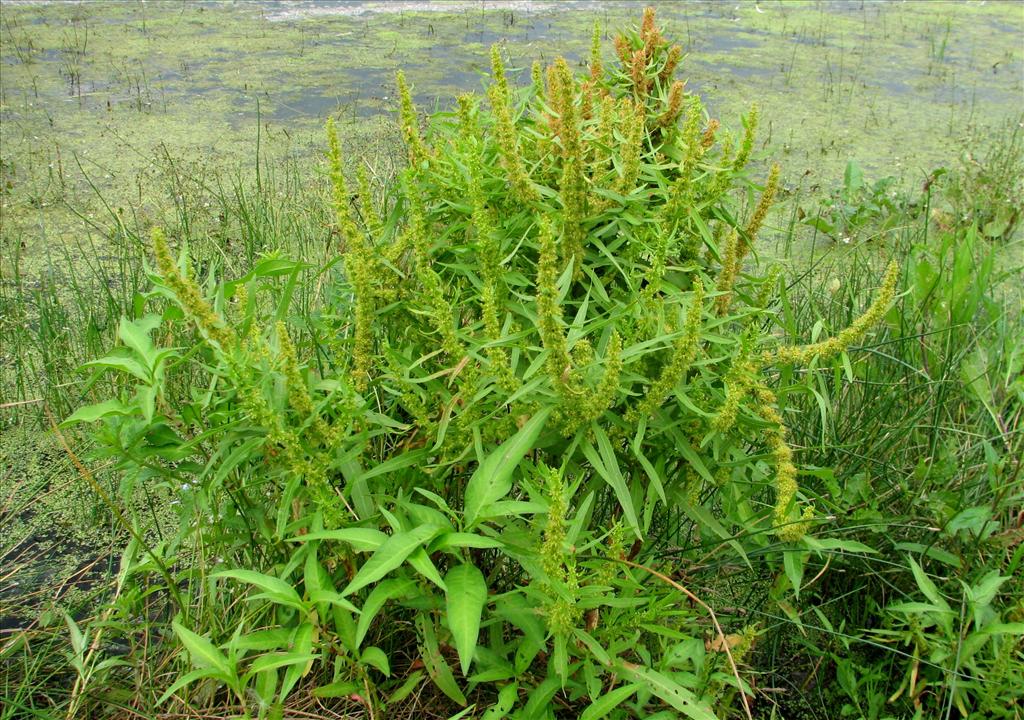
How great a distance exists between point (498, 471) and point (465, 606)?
0.61 ft

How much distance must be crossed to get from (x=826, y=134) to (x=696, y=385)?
4.15 m

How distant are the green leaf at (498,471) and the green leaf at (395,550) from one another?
0.06 meters

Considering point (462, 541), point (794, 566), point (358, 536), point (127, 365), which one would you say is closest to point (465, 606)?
point (462, 541)

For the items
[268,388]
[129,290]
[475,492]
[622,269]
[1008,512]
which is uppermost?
[622,269]

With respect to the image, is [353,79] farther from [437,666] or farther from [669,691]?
[669,691]

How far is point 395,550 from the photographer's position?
1.17 m

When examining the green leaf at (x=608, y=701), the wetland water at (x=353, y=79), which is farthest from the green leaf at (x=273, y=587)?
the wetland water at (x=353, y=79)

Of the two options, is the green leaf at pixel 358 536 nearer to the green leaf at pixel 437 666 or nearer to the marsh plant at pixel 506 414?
the marsh plant at pixel 506 414

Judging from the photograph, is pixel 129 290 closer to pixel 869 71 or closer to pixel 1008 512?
pixel 1008 512

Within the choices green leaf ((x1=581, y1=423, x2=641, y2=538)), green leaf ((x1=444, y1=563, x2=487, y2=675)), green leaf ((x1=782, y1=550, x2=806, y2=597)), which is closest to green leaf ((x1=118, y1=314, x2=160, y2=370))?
green leaf ((x1=444, y1=563, x2=487, y2=675))

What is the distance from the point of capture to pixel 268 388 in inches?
52.4

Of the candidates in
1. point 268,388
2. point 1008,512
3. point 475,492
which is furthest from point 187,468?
point 1008,512

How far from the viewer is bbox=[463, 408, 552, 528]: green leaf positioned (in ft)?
3.98

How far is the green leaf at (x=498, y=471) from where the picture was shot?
1213 millimetres
